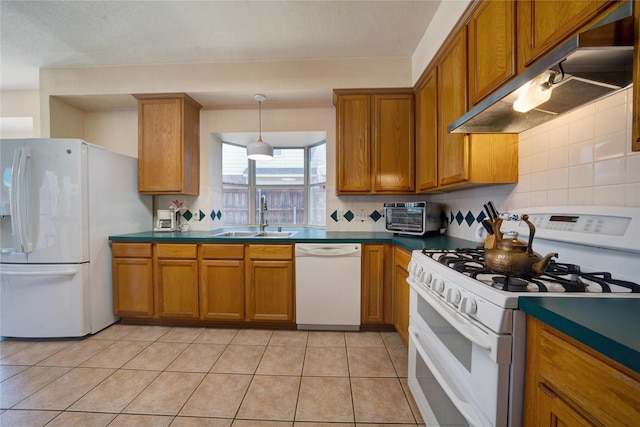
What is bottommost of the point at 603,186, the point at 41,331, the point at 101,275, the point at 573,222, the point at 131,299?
the point at 41,331

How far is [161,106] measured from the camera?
2629 mm

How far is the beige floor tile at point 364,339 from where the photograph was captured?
6.89ft

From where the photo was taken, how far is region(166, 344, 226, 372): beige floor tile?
1.79m

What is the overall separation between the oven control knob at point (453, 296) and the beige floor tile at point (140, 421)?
1583mm

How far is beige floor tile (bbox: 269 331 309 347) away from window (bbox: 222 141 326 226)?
1458 mm

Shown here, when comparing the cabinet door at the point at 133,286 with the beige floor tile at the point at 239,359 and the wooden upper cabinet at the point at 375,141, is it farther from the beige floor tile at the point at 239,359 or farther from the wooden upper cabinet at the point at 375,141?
the wooden upper cabinet at the point at 375,141

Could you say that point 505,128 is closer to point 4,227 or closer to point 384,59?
point 384,59

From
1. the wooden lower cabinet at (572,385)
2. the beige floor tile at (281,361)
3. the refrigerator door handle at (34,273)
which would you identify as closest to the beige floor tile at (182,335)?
the beige floor tile at (281,361)

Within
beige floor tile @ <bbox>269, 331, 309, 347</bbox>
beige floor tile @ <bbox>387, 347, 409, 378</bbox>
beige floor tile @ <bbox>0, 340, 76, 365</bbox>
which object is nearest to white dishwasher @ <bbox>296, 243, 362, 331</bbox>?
beige floor tile @ <bbox>269, 331, 309, 347</bbox>

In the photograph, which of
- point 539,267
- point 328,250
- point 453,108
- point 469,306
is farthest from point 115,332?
point 453,108

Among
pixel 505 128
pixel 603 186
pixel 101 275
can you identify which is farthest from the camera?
pixel 101 275

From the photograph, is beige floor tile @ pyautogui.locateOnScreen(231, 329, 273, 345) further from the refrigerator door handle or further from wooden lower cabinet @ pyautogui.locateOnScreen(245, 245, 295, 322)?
the refrigerator door handle

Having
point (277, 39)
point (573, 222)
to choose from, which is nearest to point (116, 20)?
point (277, 39)

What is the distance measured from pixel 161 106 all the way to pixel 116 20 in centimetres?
77
